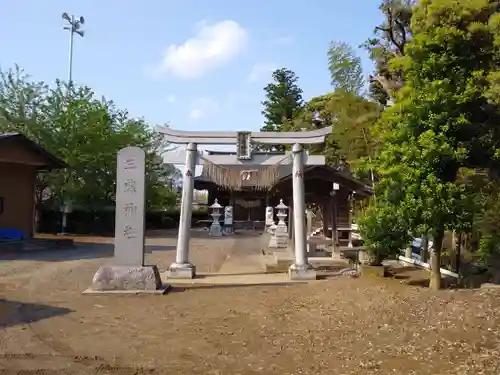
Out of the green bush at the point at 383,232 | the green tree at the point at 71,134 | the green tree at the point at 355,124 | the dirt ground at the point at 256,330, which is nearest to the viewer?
the dirt ground at the point at 256,330

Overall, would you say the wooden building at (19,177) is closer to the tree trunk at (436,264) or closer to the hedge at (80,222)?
the hedge at (80,222)

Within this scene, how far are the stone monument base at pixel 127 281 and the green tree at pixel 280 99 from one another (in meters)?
41.1

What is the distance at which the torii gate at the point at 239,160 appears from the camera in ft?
39.3

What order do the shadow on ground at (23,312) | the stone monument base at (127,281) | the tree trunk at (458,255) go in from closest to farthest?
the shadow on ground at (23,312) < the stone monument base at (127,281) < the tree trunk at (458,255)

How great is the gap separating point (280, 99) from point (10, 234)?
36.4 metres

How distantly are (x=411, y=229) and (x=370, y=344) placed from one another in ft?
12.5

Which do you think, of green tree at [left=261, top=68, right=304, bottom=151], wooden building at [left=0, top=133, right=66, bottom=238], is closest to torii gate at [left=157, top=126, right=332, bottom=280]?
Result: wooden building at [left=0, top=133, right=66, bottom=238]

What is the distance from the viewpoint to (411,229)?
31.7 feet

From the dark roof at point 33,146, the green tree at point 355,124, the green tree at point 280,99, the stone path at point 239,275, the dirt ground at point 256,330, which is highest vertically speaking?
the green tree at point 280,99

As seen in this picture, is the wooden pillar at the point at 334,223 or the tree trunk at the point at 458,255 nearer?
the tree trunk at the point at 458,255

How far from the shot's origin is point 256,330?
23.9 feet

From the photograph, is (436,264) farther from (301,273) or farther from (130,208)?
(130,208)

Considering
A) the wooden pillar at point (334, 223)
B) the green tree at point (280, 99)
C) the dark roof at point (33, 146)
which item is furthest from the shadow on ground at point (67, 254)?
the green tree at point (280, 99)

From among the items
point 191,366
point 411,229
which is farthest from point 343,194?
point 191,366
